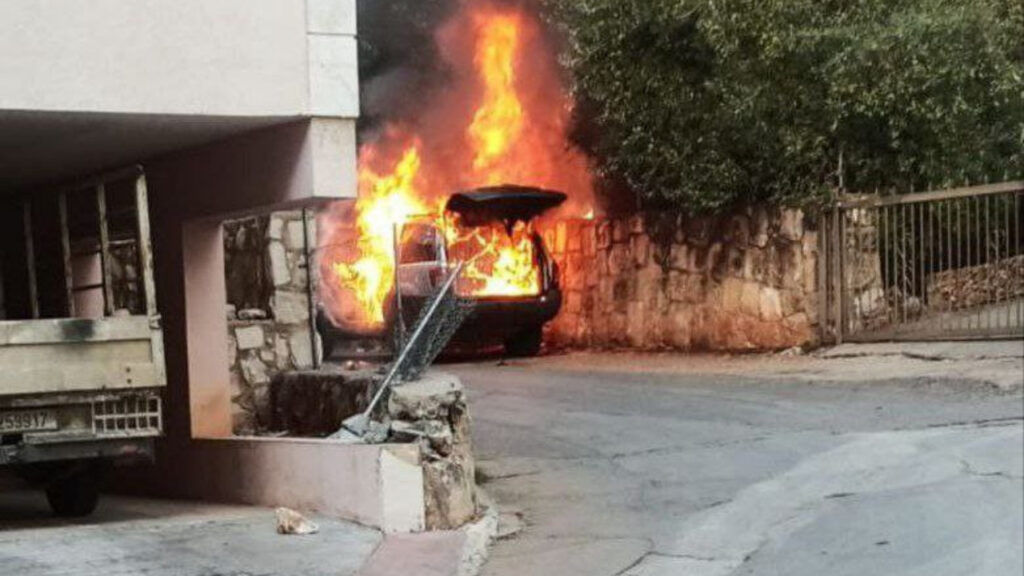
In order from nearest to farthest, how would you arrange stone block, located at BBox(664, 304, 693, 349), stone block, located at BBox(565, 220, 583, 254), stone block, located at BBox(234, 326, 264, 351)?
stone block, located at BBox(234, 326, 264, 351)
stone block, located at BBox(664, 304, 693, 349)
stone block, located at BBox(565, 220, 583, 254)

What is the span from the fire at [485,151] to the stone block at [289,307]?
4832mm

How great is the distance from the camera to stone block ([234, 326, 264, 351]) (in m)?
11.9

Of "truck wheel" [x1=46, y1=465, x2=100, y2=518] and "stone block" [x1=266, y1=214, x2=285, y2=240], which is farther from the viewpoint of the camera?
"stone block" [x1=266, y1=214, x2=285, y2=240]

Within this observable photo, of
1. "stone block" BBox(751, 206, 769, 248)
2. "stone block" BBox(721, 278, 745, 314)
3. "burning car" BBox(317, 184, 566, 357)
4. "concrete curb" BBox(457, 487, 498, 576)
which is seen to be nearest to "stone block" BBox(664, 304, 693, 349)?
"stone block" BBox(721, 278, 745, 314)

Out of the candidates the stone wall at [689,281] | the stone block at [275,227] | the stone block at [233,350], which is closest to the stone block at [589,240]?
the stone wall at [689,281]

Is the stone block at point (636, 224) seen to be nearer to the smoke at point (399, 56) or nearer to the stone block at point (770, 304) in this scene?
the stone block at point (770, 304)

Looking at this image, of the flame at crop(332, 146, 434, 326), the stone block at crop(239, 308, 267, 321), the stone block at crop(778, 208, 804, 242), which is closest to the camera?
the stone block at crop(239, 308, 267, 321)

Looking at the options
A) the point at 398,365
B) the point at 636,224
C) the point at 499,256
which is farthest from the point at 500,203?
the point at 398,365

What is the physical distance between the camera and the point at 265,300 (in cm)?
1215

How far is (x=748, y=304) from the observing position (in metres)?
15.5

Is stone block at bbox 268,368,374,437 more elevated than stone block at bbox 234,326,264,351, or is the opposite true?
stone block at bbox 234,326,264,351

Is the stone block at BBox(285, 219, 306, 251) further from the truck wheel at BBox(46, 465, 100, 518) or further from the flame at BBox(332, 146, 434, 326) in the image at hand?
the truck wheel at BBox(46, 465, 100, 518)

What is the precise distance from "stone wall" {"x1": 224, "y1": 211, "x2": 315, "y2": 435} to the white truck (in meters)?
1.93

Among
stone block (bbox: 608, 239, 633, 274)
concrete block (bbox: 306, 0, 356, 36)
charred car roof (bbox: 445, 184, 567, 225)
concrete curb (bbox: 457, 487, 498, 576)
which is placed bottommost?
concrete curb (bbox: 457, 487, 498, 576)
